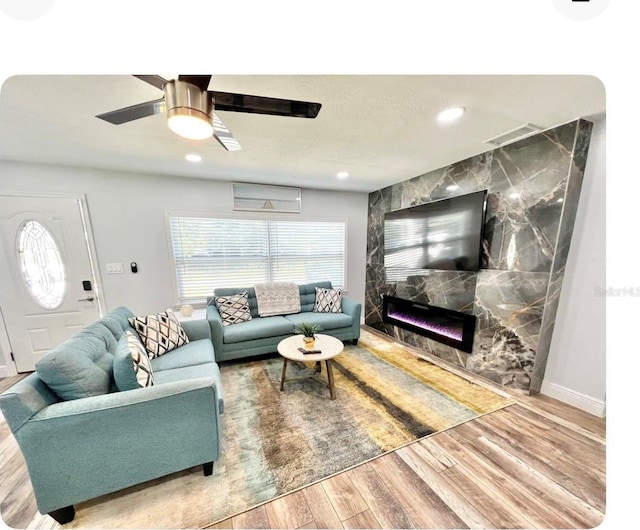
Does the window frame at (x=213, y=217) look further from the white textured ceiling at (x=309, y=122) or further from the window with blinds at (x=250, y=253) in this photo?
the white textured ceiling at (x=309, y=122)

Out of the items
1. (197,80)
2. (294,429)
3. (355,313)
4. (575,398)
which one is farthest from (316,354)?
(575,398)

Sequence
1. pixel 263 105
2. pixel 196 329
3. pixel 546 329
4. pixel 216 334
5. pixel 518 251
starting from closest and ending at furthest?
pixel 263 105 → pixel 546 329 → pixel 518 251 → pixel 196 329 → pixel 216 334

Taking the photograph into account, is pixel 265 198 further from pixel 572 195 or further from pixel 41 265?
pixel 572 195

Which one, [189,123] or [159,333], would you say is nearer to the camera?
[189,123]

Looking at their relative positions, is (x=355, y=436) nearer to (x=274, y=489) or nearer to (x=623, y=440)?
(x=274, y=489)

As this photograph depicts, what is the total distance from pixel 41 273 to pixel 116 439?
283cm

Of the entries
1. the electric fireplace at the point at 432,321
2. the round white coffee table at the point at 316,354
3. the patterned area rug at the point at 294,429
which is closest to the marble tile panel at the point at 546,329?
the patterned area rug at the point at 294,429

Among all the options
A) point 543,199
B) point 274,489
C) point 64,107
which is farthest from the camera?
point 543,199

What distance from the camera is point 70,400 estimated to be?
1.16 metres

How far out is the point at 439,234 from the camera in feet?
Result: 9.25

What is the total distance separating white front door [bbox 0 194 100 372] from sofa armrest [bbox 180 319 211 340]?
155 cm
